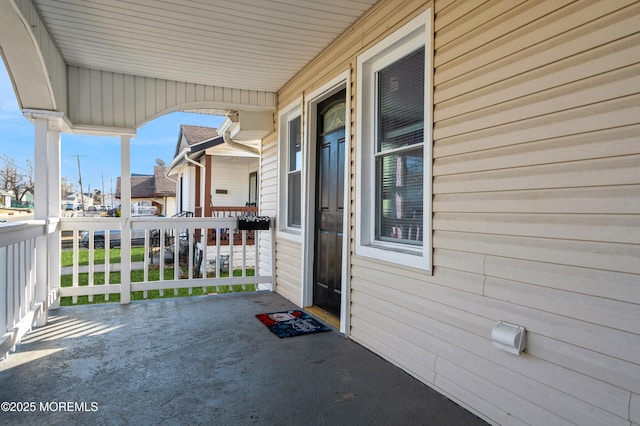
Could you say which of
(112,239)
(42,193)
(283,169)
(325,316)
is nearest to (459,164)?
(325,316)

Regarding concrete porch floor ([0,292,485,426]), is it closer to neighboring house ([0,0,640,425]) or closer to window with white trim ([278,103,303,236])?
neighboring house ([0,0,640,425])

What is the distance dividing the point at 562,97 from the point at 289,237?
11.2 ft

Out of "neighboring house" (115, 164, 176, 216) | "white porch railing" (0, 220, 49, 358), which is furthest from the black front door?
"neighboring house" (115, 164, 176, 216)

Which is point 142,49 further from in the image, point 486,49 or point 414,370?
point 414,370

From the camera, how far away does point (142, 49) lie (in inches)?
144

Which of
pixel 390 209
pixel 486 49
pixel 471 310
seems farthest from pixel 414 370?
pixel 486 49

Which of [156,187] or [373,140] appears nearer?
[373,140]

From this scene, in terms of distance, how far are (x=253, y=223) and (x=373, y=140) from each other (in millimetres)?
2393

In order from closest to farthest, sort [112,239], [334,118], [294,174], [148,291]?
[334,118], [294,174], [148,291], [112,239]

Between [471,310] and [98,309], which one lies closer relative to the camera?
[471,310]

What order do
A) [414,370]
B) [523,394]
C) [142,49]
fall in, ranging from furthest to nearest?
[142,49] → [414,370] → [523,394]

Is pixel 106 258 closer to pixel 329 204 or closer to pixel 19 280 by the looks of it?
pixel 19 280

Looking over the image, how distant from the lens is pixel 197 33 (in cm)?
335

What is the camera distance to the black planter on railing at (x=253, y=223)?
4.81 m
